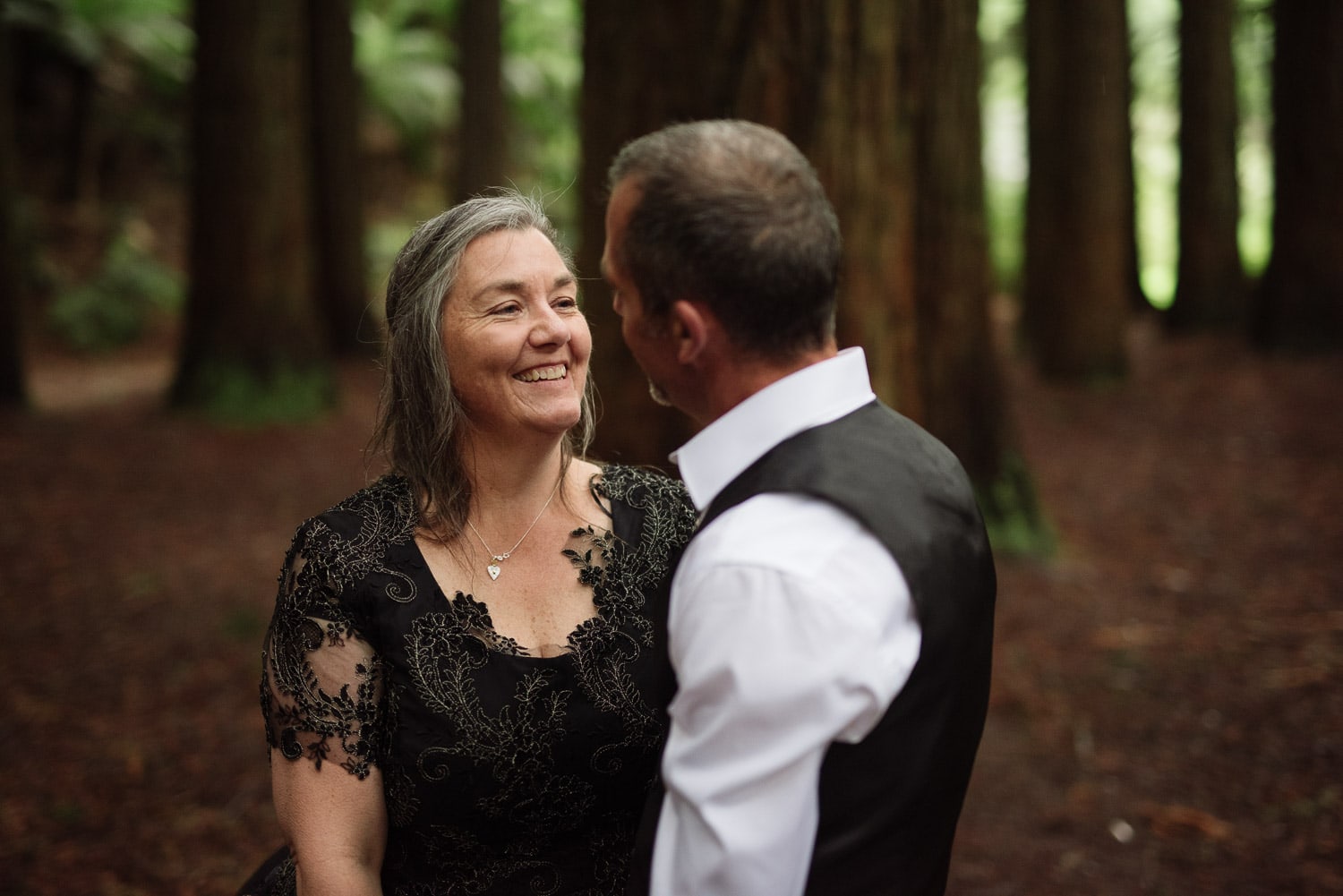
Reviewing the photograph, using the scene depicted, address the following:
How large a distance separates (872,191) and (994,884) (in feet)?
9.06

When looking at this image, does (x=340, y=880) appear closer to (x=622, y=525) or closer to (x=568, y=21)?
(x=622, y=525)

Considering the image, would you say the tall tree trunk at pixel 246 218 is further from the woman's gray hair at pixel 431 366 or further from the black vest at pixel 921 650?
the black vest at pixel 921 650

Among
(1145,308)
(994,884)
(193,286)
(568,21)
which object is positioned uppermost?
(568,21)

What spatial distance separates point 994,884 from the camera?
155 inches

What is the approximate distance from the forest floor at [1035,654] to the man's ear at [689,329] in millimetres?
2967

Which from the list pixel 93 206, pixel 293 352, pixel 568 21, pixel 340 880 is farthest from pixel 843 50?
pixel 568 21

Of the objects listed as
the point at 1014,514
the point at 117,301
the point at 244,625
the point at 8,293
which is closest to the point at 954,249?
the point at 1014,514

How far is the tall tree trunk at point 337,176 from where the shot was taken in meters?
12.9

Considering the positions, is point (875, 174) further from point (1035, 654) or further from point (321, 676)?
point (321, 676)

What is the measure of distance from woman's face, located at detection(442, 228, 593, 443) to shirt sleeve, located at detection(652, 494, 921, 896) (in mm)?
1017

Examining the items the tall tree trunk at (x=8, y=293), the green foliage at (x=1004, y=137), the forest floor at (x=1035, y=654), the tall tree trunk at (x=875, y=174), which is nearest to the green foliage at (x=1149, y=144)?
the green foliage at (x=1004, y=137)

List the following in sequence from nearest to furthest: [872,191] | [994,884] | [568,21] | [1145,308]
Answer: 1. [994,884]
2. [872,191]
3. [1145,308]
4. [568,21]

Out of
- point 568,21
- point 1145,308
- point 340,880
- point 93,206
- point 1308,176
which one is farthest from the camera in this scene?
point 568,21

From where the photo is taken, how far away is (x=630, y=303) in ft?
5.59
